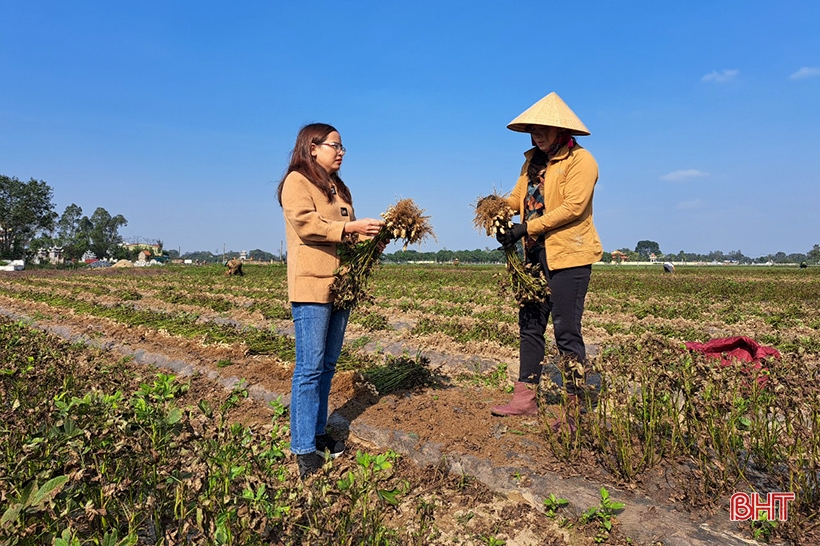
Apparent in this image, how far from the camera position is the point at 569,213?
335 cm

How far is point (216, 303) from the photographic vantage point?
1199 cm

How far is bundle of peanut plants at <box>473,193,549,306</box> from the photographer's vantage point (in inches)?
143

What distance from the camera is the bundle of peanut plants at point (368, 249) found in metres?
3.19

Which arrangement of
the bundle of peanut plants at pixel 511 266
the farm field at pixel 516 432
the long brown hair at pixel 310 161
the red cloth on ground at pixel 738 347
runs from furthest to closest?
the red cloth on ground at pixel 738 347 < the bundle of peanut plants at pixel 511 266 < the long brown hair at pixel 310 161 < the farm field at pixel 516 432

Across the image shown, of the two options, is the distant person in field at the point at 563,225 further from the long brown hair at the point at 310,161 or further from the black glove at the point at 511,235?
the long brown hair at the point at 310,161

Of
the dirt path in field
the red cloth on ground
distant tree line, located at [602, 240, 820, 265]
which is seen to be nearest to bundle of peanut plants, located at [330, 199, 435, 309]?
the dirt path in field

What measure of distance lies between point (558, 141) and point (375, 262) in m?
1.59

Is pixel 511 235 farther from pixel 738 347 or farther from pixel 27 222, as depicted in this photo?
pixel 27 222

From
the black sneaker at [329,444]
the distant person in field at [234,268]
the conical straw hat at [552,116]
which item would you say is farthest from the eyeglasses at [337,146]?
the distant person in field at [234,268]

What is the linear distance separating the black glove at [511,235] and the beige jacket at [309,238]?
1.32 metres

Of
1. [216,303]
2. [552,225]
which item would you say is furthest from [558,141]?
[216,303]

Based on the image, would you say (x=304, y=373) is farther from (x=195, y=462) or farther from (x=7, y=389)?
(x=7, y=389)

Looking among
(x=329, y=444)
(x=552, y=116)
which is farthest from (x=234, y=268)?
(x=552, y=116)

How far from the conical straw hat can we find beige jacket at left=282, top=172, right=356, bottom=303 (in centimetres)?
152
